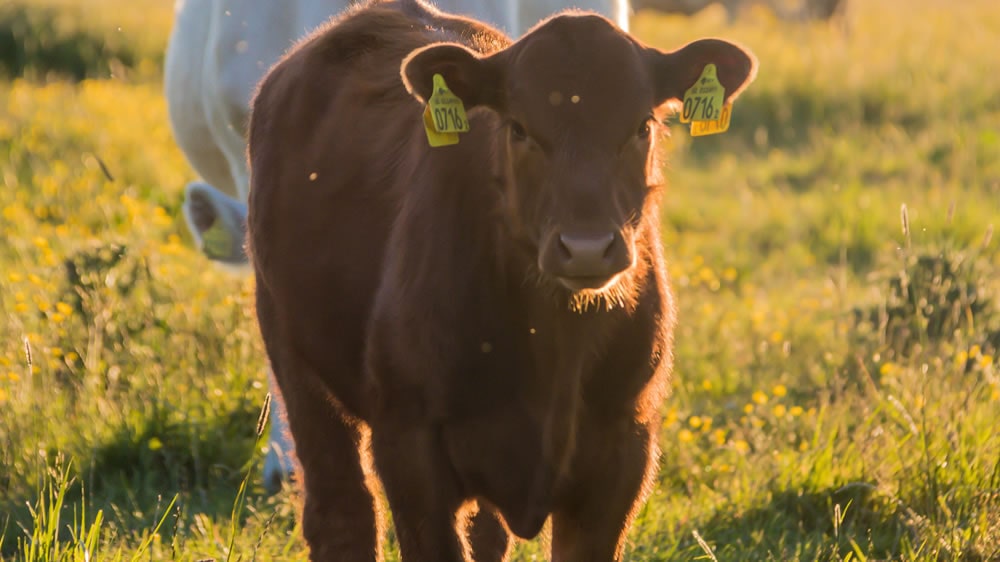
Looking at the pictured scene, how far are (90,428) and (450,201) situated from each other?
85.4 inches

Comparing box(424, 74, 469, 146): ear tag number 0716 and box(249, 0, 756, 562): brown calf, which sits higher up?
box(424, 74, 469, 146): ear tag number 0716

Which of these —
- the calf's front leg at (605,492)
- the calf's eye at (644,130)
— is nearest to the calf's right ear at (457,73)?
the calf's eye at (644,130)

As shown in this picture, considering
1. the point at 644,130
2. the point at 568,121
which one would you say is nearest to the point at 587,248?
the point at 568,121

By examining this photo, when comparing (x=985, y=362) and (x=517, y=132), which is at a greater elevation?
(x=517, y=132)

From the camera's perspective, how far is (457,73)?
331cm

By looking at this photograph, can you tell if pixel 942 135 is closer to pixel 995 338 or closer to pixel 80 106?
pixel 995 338

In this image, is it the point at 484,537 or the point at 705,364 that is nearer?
the point at 484,537

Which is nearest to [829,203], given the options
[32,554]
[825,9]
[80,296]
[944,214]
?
[944,214]

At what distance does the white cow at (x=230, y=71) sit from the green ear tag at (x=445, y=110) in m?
2.13

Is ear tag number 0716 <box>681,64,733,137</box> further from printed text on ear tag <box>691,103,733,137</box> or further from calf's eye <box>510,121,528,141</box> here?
calf's eye <box>510,121,528,141</box>

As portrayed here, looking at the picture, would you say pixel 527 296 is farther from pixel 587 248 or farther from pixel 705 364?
pixel 705 364

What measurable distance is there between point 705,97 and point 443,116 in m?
0.62

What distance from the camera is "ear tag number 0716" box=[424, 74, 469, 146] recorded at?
3.25 meters

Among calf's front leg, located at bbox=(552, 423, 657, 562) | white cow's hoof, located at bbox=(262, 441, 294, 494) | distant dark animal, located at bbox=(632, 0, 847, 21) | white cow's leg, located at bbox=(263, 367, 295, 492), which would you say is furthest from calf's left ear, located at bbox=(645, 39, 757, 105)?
distant dark animal, located at bbox=(632, 0, 847, 21)
